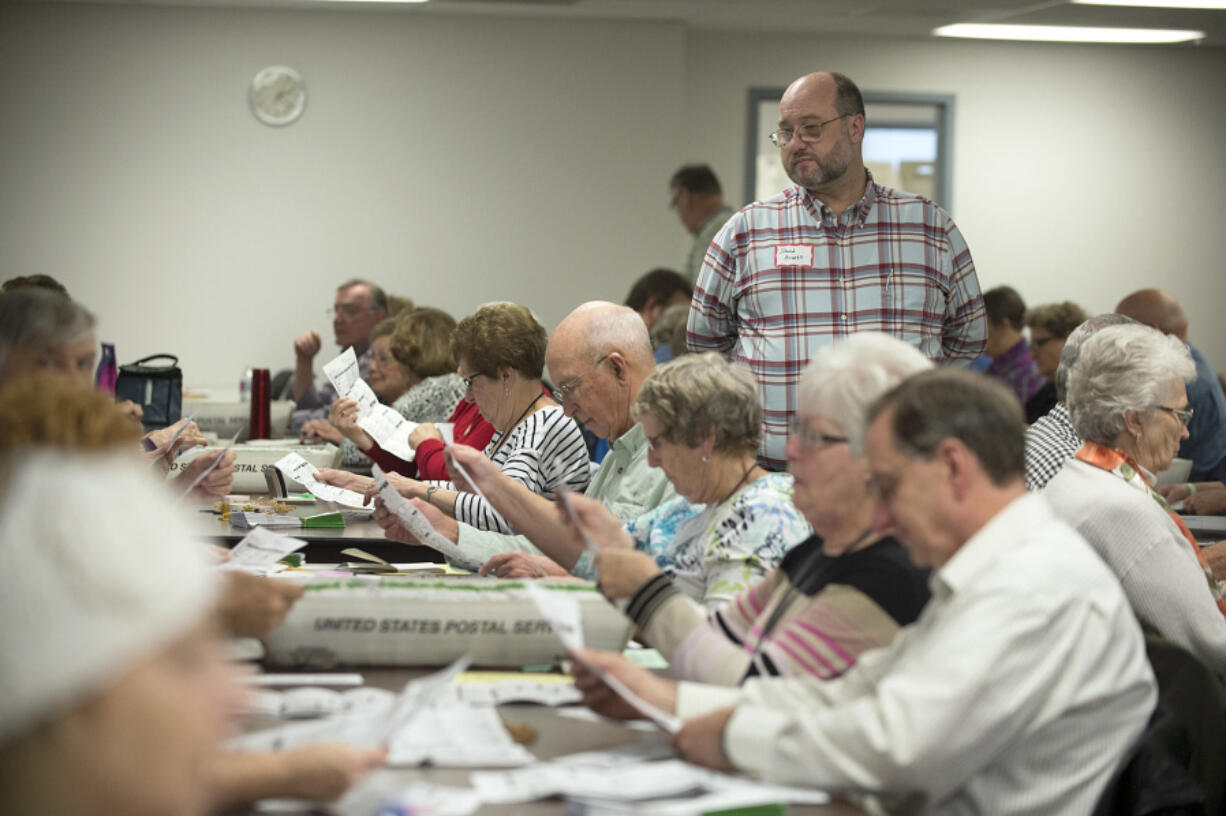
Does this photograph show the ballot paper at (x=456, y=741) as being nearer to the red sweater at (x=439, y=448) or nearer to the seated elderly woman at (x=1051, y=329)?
the red sweater at (x=439, y=448)

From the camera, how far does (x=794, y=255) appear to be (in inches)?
152

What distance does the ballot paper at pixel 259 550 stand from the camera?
246 centimetres

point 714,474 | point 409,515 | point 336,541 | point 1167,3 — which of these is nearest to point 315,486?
point 336,541

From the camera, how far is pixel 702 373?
2402 millimetres

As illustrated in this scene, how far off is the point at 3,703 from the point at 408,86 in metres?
8.30

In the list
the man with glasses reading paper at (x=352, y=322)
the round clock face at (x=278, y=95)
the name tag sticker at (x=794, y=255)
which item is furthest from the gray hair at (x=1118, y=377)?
the round clock face at (x=278, y=95)

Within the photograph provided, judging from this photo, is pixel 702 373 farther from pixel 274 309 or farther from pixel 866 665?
pixel 274 309

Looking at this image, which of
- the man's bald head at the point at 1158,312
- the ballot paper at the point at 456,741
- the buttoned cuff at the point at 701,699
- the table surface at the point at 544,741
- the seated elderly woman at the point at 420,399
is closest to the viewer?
the table surface at the point at 544,741

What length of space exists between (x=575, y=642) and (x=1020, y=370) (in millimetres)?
6320

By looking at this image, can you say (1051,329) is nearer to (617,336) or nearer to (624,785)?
(617,336)

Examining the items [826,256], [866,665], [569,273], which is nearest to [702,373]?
[866,665]

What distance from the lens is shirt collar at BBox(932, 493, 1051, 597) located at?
150cm

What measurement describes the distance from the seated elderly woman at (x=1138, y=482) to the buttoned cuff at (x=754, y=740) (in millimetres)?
1214

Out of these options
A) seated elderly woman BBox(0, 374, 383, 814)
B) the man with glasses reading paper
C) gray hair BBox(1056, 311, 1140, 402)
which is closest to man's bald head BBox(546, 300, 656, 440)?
gray hair BBox(1056, 311, 1140, 402)
